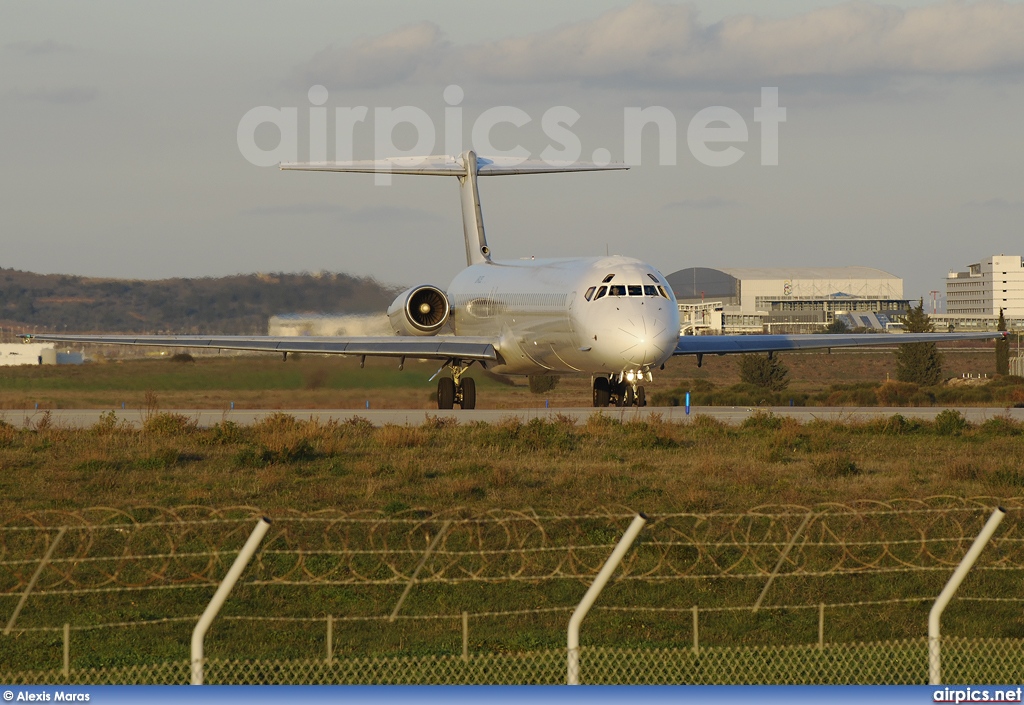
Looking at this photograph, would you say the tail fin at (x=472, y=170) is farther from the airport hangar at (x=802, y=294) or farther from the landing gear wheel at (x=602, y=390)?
the airport hangar at (x=802, y=294)

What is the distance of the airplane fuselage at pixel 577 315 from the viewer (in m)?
33.8

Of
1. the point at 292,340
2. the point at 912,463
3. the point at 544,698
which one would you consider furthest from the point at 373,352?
the point at 544,698

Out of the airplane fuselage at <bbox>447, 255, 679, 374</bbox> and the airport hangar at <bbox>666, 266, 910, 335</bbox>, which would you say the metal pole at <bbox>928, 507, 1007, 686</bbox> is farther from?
the airport hangar at <bbox>666, 266, 910, 335</bbox>

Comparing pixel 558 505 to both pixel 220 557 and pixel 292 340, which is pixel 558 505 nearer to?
pixel 220 557

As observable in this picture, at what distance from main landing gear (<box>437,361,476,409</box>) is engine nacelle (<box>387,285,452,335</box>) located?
281 centimetres

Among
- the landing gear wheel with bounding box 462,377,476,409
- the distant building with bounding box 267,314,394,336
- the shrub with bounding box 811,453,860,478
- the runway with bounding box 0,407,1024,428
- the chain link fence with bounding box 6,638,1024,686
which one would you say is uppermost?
the distant building with bounding box 267,314,394,336

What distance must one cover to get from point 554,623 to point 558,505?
517 centimetres

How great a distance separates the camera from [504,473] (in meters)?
22.0

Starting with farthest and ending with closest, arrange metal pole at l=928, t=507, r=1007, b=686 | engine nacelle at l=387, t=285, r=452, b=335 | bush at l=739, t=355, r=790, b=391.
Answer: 1. bush at l=739, t=355, r=790, b=391
2. engine nacelle at l=387, t=285, r=452, b=335
3. metal pole at l=928, t=507, r=1007, b=686

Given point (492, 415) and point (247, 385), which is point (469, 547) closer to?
point (492, 415)

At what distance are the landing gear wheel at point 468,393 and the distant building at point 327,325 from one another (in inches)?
169

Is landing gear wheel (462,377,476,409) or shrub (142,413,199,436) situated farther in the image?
landing gear wheel (462,377,476,409)

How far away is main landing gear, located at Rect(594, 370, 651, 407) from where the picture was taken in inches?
1405

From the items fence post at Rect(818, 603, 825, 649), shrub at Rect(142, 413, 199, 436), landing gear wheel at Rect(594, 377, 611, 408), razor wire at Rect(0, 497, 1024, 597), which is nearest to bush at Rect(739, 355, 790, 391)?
landing gear wheel at Rect(594, 377, 611, 408)
